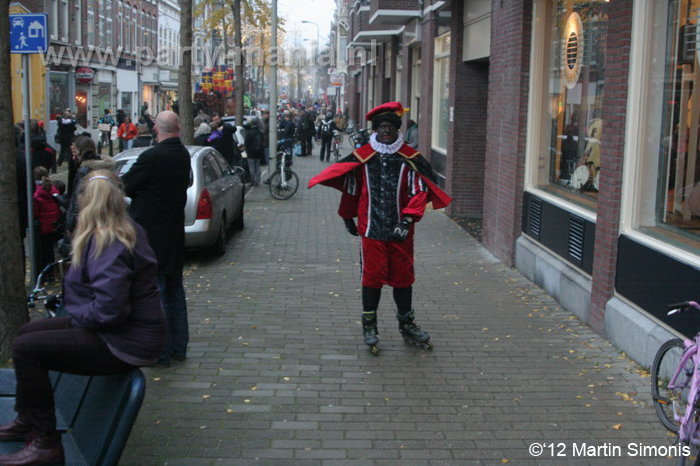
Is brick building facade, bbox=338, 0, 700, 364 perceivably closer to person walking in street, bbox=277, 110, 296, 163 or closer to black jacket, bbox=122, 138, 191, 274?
black jacket, bbox=122, 138, 191, 274

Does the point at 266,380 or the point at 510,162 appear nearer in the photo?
the point at 266,380

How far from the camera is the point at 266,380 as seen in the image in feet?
18.6

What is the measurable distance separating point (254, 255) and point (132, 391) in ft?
22.8

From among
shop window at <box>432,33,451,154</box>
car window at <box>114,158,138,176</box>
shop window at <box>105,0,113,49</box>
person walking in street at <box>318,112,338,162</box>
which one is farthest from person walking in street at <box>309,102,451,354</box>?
shop window at <box>105,0,113,49</box>

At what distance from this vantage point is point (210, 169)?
1082cm

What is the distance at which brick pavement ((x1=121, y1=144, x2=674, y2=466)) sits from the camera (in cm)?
454

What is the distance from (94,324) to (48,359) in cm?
30

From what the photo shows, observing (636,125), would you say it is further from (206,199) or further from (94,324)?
(206,199)

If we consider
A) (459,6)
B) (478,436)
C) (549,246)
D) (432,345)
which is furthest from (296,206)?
(478,436)

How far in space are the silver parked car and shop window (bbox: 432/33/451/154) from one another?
6.41 meters

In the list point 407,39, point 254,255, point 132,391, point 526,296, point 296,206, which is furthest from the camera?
point 407,39

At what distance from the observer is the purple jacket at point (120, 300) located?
12.4 feet

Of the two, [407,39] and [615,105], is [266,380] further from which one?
[407,39]

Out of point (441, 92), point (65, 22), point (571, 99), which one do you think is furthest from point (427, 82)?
point (65, 22)
